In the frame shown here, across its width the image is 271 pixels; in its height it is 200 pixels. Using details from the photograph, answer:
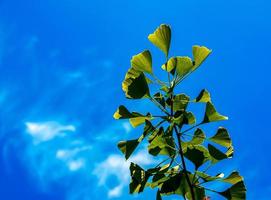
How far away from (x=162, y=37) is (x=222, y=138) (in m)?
1.02

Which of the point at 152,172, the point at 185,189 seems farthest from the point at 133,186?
the point at 185,189

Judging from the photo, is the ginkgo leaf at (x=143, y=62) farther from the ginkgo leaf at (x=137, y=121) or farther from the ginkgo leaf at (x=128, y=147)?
the ginkgo leaf at (x=128, y=147)

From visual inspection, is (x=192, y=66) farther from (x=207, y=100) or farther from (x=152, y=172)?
(x=152, y=172)

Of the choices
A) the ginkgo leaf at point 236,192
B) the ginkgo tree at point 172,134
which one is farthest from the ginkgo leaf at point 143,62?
the ginkgo leaf at point 236,192

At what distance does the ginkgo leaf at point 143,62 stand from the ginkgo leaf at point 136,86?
0.15 meters

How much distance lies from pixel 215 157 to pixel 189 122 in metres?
0.32

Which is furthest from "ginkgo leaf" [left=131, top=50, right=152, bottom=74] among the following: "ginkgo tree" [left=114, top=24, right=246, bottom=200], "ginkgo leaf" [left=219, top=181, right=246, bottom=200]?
"ginkgo leaf" [left=219, top=181, right=246, bottom=200]

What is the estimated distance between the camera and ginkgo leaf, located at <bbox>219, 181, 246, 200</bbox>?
269 centimetres

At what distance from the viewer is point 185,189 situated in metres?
2.44

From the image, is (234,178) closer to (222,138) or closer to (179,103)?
(222,138)

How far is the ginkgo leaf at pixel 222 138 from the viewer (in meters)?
2.79

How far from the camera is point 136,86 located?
2.66m

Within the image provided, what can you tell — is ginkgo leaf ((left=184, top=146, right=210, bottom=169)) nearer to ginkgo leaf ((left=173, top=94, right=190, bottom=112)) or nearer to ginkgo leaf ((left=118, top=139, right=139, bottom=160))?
ginkgo leaf ((left=173, top=94, right=190, bottom=112))

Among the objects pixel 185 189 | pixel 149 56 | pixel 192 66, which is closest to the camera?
pixel 185 189
